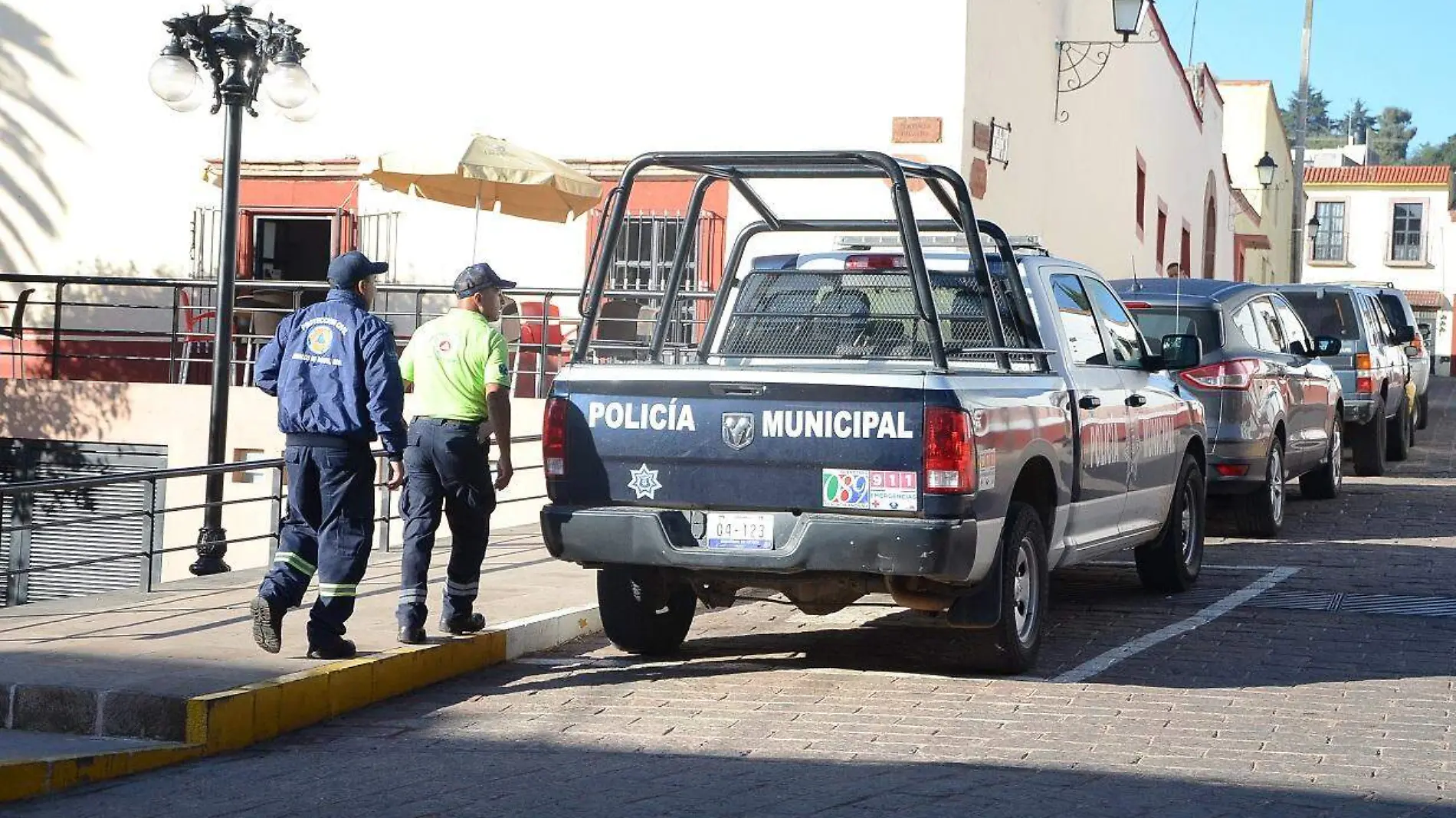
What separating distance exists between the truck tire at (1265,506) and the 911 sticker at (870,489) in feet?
20.7

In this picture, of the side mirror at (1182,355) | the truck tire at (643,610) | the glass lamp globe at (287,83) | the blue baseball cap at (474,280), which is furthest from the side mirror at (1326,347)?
the blue baseball cap at (474,280)

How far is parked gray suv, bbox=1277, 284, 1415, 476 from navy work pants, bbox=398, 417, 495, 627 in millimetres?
11306

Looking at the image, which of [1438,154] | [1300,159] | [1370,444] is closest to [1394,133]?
[1438,154]

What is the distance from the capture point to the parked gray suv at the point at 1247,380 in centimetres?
1258

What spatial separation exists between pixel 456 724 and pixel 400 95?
1325 centimetres

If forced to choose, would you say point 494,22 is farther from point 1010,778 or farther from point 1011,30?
point 1010,778

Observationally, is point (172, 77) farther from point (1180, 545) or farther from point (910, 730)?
point (910, 730)

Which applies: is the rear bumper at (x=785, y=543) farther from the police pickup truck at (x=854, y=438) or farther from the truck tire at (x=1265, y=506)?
the truck tire at (x=1265, y=506)

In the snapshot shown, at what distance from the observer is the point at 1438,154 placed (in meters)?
150

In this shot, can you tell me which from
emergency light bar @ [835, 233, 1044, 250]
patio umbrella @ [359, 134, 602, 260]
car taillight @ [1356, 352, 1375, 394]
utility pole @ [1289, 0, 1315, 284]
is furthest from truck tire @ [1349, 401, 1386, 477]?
utility pole @ [1289, 0, 1315, 284]

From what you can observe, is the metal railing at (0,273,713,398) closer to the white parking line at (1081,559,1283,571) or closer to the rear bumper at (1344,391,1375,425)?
the white parking line at (1081,559,1283,571)

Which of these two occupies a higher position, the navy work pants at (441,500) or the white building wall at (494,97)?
the white building wall at (494,97)

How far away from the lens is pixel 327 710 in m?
7.42

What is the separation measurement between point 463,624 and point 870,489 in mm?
2184
